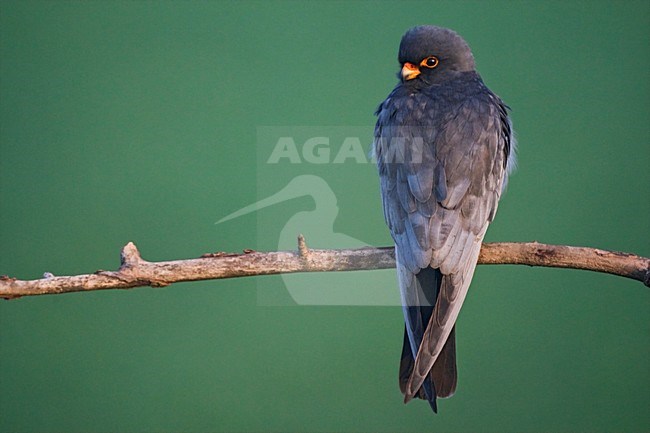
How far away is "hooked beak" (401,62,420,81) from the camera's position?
9.16 feet

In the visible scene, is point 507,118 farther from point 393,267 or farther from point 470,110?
point 393,267

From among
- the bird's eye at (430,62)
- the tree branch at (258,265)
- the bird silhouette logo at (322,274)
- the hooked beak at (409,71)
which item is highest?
the bird's eye at (430,62)

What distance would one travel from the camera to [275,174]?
138 inches

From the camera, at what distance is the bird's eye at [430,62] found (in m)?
2.82

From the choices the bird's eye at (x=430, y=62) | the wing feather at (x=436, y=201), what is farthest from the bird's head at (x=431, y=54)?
the wing feather at (x=436, y=201)

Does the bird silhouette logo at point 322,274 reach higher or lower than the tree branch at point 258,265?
higher

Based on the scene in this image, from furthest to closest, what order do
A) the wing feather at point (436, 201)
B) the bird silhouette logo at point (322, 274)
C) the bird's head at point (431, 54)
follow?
the bird silhouette logo at point (322, 274) → the bird's head at point (431, 54) → the wing feather at point (436, 201)

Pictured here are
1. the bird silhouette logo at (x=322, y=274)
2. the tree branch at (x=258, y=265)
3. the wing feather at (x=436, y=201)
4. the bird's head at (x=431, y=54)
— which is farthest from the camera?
the bird silhouette logo at (x=322, y=274)

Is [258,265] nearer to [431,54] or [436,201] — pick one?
[436,201]

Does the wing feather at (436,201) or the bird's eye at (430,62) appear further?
the bird's eye at (430,62)

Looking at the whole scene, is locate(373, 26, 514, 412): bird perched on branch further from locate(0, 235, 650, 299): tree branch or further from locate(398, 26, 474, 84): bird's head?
locate(0, 235, 650, 299): tree branch

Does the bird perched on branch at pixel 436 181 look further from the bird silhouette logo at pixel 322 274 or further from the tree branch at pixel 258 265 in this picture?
the bird silhouette logo at pixel 322 274

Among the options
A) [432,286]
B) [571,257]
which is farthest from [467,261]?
[571,257]

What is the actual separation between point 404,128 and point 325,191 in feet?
2.48
